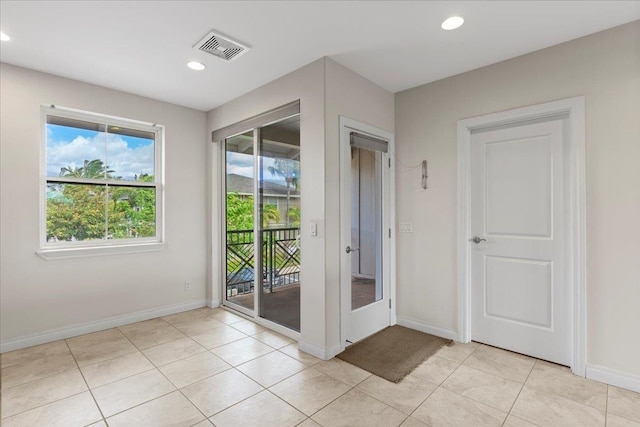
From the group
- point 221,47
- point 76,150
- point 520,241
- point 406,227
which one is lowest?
point 520,241

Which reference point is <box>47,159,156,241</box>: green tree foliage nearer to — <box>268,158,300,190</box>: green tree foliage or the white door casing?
<box>268,158,300,190</box>: green tree foliage

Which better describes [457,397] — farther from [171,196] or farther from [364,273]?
[171,196]

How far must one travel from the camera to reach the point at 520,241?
117 inches

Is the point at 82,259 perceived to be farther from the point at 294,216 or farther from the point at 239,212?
the point at 294,216

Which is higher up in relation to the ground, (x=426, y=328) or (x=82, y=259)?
(x=82, y=259)

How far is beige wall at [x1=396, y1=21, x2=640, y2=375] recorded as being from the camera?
242cm

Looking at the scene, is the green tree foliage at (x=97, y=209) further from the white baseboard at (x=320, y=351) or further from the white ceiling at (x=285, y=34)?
the white baseboard at (x=320, y=351)

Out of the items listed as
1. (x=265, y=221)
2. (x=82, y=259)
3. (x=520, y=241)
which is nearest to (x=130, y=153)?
(x=82, y=259)

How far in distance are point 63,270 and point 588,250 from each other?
4825 millimetres

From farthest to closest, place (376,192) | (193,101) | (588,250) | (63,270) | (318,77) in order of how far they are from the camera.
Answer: (193,101), (376,192), (63,270), (318,77), (588,250)

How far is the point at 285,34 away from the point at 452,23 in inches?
49.9

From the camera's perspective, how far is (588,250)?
2578 mm

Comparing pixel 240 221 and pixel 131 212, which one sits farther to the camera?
pixel 240 221

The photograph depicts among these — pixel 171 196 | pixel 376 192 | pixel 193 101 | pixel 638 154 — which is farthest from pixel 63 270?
pixel 638 154
